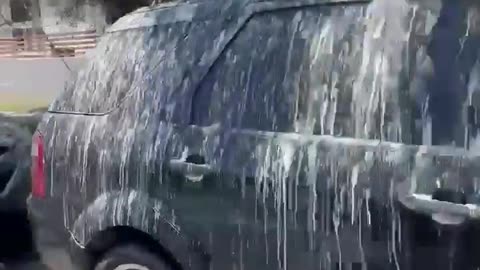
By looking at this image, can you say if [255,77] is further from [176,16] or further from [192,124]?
[176,16]

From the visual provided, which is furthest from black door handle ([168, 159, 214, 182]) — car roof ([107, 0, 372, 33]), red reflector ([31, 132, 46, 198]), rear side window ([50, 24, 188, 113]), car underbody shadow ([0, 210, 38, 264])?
car underbody shadow ([0, 210, 38, 264])

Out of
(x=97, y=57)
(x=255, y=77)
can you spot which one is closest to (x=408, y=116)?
(x=255, y=77)

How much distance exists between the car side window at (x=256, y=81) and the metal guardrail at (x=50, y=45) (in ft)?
37.3

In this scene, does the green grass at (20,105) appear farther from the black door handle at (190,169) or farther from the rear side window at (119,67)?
the black door handle at (190,169)

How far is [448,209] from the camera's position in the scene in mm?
2361

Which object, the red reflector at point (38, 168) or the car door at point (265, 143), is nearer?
the car door at point (265, 143)

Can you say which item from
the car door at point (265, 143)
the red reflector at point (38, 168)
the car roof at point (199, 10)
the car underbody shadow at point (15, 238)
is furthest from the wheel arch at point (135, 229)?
the car underbody shadow at point (15, 238)

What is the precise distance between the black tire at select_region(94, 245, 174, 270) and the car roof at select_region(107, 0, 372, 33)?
1013 millimetres

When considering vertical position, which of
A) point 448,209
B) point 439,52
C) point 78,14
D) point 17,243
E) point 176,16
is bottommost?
point 17,243

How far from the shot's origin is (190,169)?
317 centimetres

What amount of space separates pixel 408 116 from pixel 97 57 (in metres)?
1.83

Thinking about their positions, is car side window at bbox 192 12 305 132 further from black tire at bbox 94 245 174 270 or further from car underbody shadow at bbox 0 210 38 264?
car underbody shadow at bbox 0 210 38 264

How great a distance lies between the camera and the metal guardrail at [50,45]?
16106 millimetres

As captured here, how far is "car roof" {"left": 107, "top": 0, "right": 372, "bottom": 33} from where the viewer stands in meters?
3.03
